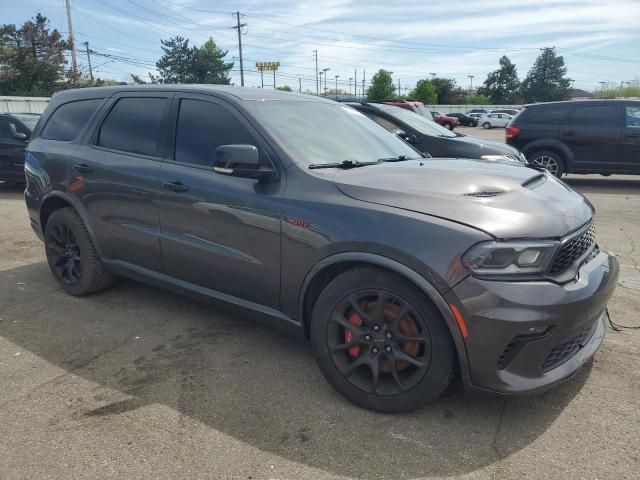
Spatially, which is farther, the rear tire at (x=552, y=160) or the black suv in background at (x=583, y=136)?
the rear tire at (x=552, y=160)

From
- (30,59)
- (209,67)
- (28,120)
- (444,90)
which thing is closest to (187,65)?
(209,67)

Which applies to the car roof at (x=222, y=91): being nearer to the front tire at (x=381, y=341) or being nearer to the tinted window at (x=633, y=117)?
the front tire at (x=381, y=341)

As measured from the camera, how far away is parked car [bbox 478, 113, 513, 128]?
47972 mm

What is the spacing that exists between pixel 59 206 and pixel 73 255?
47 centimetres

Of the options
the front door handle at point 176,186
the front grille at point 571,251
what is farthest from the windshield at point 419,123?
the front grille at point 571,251

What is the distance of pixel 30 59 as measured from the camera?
42156mm

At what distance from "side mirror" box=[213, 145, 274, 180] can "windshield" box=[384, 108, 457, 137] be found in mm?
5202

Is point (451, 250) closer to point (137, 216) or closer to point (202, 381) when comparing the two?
point (202, 381)

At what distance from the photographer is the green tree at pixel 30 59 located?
42.0 metres

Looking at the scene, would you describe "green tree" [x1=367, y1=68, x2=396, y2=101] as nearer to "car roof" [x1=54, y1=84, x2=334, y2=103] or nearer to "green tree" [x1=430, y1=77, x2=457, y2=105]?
"green tree" [x1=430, y1=77, x2=457, y2=105]

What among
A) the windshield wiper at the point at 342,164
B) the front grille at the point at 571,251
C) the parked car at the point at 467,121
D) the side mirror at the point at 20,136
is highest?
the windshield wiper at the point at 342,164

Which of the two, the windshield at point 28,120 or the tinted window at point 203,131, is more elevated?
the tinted window at point 203,131

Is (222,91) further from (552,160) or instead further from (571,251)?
(552,160)

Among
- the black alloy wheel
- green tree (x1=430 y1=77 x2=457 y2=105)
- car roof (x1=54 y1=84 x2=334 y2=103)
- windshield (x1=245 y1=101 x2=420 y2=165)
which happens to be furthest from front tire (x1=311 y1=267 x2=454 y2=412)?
green tree (x1=430 y1=77 x2=457 y2=105)
